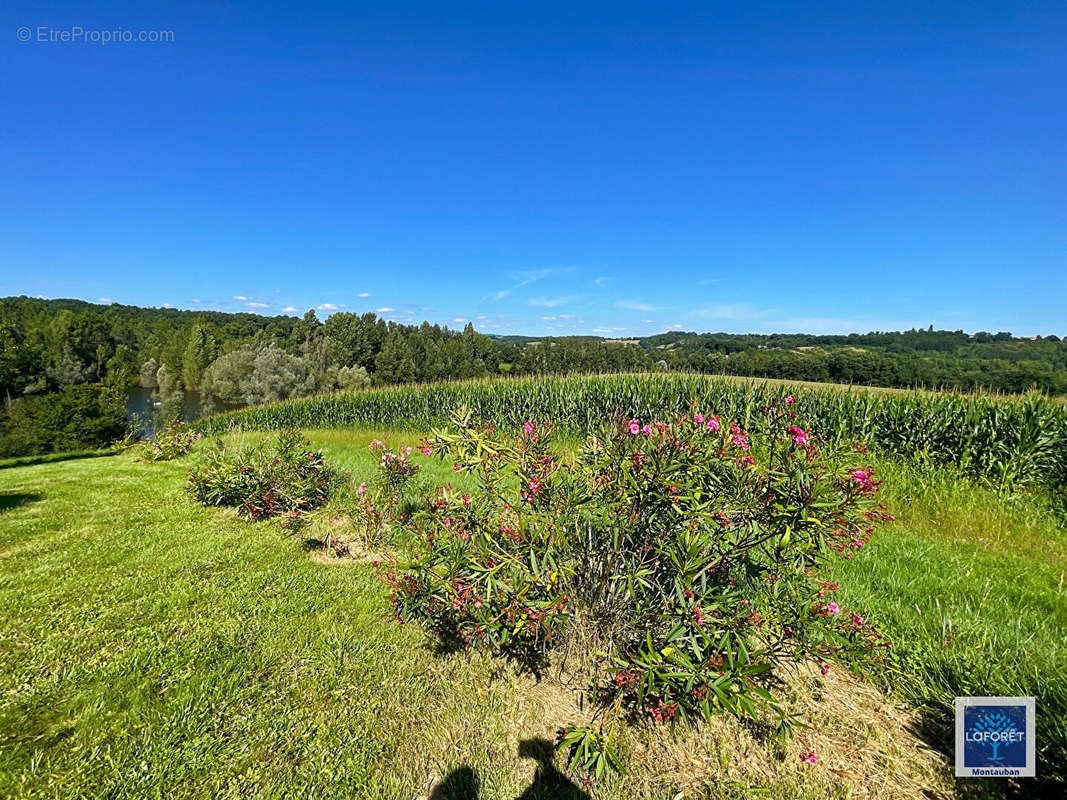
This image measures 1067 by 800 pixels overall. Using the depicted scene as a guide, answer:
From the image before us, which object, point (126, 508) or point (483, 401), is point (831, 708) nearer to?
point (126, 508)

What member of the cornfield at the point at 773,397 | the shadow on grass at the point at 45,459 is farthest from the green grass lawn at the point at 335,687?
the shadow on grass at the point at 45,459

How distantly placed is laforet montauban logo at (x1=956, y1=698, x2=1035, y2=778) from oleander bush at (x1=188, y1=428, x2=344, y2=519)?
5.91 metres

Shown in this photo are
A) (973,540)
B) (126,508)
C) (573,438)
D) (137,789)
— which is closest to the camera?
(137,789)

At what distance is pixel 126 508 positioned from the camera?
18.2 feet

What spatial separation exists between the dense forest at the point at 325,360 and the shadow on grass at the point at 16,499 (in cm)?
1235

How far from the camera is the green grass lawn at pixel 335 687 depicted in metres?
A: 1.92

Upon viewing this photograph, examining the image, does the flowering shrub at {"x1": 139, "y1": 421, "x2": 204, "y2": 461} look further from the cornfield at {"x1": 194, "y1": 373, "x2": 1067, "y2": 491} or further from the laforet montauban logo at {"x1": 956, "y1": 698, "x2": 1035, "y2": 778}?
the laforet montauban logo at {"x1": 956, "y1": 698, "x2": 1035, "y2": 778}

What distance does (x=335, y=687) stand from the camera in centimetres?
246

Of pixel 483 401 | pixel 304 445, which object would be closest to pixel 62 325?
pixel 483 401

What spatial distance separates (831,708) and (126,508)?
7912mm

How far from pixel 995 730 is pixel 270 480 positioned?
673 centimetres

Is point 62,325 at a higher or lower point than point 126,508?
higher

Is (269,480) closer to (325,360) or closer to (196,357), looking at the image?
(325,360)

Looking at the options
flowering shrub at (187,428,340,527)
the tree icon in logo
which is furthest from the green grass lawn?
flowering shrub at (187,428,340,527)
